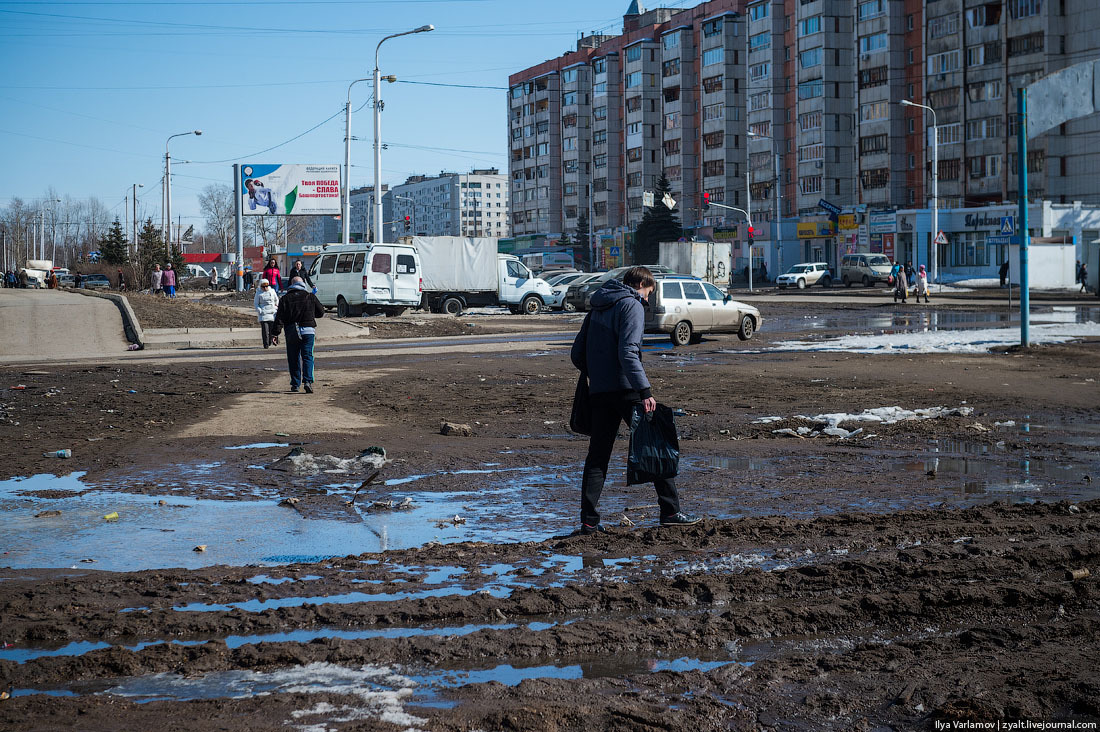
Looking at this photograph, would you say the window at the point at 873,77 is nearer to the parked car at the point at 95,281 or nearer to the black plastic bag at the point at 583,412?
the parked car at the point at 95,281

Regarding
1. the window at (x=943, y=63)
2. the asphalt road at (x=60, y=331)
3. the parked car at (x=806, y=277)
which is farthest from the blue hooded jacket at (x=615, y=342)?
the window at (x=943, y=63)

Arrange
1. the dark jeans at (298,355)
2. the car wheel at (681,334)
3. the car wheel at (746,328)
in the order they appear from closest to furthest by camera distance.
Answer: the dark jeans at (298,355)
the car wheel at (681,334)
the car wheel at (746,328)

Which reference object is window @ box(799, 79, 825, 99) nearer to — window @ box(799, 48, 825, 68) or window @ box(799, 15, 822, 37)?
window @ box(799, 48, 825, 68)

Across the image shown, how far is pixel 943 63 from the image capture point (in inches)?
3039

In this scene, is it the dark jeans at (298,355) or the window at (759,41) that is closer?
the dark jeans at (298,355)

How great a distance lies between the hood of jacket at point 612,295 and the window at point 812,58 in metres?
84.8

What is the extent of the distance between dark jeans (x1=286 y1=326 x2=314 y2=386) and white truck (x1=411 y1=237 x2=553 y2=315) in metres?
24.3

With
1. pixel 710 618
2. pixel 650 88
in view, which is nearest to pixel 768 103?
pixel 650 88

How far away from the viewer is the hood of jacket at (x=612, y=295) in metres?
7.03

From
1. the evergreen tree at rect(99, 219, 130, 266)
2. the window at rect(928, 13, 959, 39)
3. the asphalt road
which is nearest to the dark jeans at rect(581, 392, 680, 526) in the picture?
the asphalt road

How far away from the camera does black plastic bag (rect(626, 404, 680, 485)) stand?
6.97m

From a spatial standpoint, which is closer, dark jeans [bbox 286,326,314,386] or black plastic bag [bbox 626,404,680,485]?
black plastic bag [bbox 626,404,680,485]

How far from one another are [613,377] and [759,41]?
9308 centimetres

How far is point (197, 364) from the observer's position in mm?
20500
